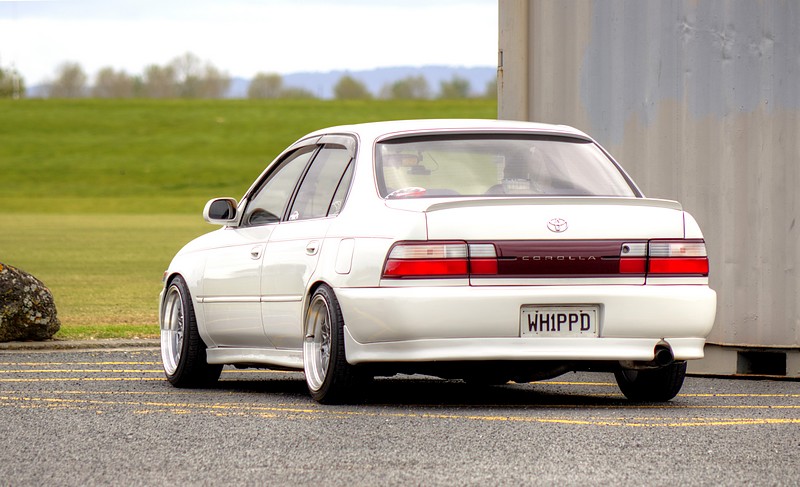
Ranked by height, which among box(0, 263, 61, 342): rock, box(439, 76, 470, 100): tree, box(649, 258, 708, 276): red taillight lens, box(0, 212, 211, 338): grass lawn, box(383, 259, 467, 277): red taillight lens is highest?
box(383, 259, 467, 277): red taillight lens

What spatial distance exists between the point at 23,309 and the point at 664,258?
270 inches

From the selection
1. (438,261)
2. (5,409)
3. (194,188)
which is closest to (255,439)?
(438,261)

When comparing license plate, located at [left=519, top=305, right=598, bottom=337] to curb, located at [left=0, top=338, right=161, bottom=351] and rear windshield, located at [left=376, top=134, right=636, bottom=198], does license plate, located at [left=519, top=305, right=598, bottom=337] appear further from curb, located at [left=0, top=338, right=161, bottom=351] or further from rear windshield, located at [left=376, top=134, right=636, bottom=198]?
curb, located at [left=0, top=338, right=161, bottom=351]

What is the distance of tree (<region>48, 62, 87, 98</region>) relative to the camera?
167m

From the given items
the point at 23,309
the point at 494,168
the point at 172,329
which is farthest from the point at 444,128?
the point at 23,309

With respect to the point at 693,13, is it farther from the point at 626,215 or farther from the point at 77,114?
the point at 77,114

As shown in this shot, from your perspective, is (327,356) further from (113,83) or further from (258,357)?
(113,83)

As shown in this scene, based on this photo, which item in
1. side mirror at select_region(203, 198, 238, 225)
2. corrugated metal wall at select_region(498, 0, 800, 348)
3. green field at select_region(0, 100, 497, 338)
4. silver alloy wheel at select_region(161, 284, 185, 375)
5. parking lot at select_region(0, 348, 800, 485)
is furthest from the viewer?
green field at select_region(0, 100, 497, 338)

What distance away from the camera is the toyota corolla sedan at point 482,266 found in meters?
7.79

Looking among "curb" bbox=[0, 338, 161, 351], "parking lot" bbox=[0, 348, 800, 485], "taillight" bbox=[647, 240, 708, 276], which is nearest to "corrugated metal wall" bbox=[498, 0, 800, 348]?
"parking lot" bbox=[0, 348, 800, 485]

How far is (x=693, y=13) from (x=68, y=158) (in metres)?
83.6

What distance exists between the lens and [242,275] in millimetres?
9383

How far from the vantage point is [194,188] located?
82125mm

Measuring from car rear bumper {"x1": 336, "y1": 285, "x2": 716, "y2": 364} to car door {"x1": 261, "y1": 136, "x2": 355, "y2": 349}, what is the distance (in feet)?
2.04
